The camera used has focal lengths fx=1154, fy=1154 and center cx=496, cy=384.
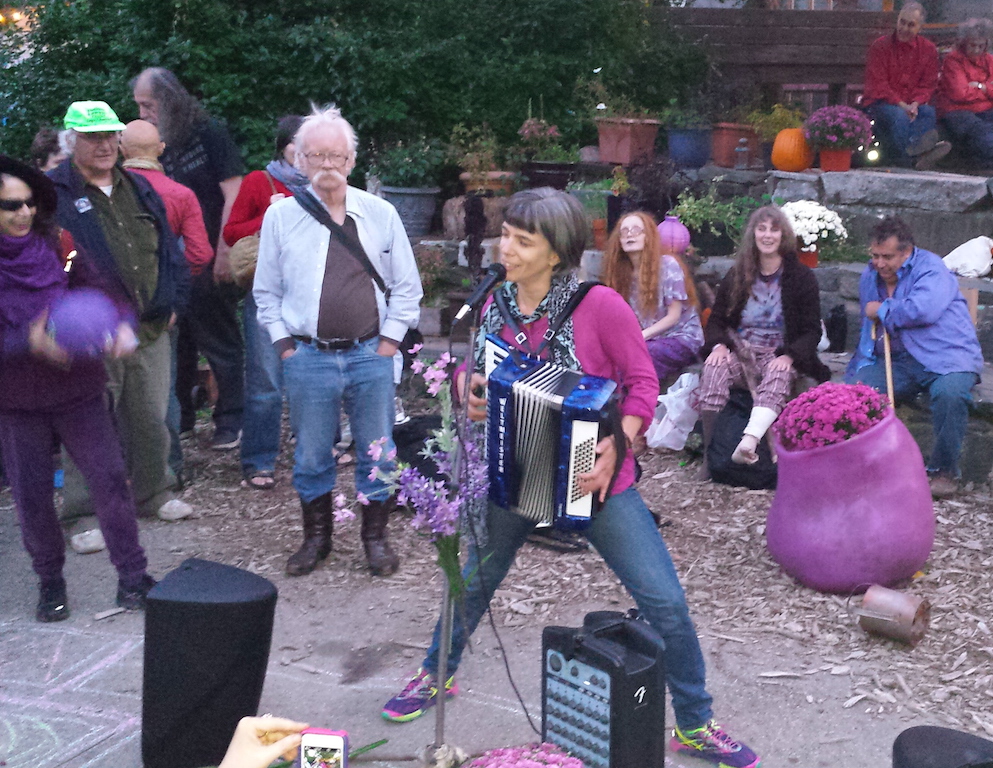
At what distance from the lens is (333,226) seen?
16.2 feet

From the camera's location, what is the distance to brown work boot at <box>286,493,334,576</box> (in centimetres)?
535

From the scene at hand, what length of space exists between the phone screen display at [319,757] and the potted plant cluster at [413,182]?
695 cm

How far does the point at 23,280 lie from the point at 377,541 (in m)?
1.95

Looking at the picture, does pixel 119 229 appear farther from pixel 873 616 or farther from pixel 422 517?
pixel 873 616

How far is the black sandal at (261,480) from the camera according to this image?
656cm

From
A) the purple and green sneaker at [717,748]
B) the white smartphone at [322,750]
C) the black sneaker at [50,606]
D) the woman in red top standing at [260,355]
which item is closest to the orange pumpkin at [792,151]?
the woman in red top standing at [260,355]

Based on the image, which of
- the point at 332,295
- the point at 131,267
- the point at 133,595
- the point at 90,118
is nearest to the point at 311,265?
the point at 332,295

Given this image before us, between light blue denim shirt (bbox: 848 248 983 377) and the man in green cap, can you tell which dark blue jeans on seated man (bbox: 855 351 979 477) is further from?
the man in green cap

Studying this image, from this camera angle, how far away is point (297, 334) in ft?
16.4

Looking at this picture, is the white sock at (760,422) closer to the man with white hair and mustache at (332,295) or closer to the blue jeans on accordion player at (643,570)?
the man with white hair and mustache at (332,295)

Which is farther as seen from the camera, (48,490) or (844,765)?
(48,490)

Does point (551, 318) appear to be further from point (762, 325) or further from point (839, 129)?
point (839, 129)

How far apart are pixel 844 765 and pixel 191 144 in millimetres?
4781

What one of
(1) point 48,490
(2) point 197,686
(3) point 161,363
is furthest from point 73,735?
(3) point 161,363
